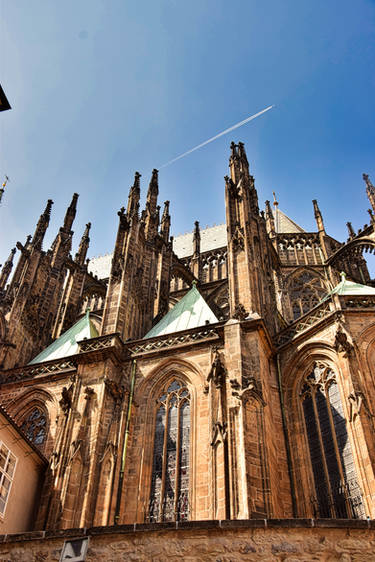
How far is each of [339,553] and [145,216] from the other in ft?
63.7

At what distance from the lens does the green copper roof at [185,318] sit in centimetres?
1956

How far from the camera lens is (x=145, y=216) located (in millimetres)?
25938

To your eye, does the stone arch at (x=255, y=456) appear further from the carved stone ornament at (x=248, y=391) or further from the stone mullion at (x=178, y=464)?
the stone mullion at (x=178, y=464)

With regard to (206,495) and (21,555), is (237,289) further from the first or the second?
(21,555)

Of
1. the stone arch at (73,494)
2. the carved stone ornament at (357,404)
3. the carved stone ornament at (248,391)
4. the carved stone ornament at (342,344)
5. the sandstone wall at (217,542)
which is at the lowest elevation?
the sandstone wall at (217,542)

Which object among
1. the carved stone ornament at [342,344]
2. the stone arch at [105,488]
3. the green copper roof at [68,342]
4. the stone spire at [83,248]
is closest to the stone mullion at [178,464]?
the stone arch at [105,488]

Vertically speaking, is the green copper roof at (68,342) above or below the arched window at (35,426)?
above

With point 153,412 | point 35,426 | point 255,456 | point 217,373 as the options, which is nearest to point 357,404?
point 255,456

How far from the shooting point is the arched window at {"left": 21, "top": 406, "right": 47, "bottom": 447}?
57.5ft

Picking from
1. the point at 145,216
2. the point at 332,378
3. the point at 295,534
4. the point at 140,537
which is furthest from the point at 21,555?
the point at 145,216

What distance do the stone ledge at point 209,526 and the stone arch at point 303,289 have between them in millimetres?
17576

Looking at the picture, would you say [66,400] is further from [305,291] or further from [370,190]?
[370,190]

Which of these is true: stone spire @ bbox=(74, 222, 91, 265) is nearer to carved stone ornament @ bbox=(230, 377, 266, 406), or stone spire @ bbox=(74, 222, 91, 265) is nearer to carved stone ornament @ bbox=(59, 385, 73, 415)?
carved stone ornament @ bbox=(59, 385, 73, 415)

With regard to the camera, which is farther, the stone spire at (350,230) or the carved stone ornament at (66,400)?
the stone spire at (350,230)
